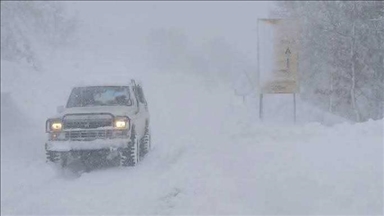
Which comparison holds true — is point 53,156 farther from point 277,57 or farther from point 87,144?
point 277,57

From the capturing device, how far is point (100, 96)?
41.0 ft

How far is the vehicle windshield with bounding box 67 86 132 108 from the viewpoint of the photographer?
488 inches

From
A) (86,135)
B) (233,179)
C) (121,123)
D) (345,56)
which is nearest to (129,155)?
(121,123)

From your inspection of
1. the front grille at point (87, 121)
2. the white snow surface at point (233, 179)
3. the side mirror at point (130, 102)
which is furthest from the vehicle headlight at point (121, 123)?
the side mirror at point (130, 102)

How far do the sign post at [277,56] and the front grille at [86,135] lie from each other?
4.59 meters

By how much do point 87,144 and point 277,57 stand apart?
16.4ft

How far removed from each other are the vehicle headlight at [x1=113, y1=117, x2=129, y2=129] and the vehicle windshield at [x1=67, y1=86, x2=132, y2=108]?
40.4 inches

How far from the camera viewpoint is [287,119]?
65.3ft

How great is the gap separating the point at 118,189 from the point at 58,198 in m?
1.13

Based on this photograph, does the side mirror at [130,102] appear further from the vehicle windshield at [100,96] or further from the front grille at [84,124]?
the front grille at [84,124]

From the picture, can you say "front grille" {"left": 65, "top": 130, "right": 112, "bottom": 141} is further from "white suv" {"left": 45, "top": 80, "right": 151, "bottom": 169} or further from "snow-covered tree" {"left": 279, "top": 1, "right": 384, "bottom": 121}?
"snow-covered tree" {"left": 279, "top": 1, "right": 384, "bottom": 121}

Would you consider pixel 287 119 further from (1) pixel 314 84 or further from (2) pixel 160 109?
(2) pixel 160 109

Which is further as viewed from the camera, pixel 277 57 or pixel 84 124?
pixel 277 57

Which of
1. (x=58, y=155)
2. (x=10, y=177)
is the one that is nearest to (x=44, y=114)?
(x=10, y=177)
